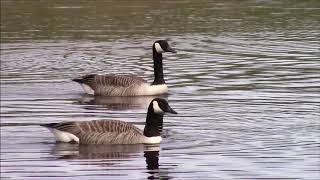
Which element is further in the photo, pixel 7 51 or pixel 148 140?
pixel 7 51

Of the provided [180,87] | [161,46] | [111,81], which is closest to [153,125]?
[111,81]

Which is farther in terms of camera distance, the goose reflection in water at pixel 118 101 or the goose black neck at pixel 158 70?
the goose black neck at pixel 158 70

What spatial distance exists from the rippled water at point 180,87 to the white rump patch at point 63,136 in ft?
0.39

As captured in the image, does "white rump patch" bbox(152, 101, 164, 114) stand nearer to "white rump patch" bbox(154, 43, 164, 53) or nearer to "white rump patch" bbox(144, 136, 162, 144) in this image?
"white rump patch" bbox(144, 136, 162, 144)

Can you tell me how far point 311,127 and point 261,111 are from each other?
6.39ft

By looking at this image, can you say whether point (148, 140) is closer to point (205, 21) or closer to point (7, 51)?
point (7, 51)

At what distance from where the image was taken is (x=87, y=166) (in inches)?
637

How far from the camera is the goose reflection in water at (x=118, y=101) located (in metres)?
22.5

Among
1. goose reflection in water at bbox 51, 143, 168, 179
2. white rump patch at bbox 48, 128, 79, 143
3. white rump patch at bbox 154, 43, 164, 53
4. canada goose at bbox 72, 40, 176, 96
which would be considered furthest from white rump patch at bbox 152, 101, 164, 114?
white rump patch at bbox 154, 43, 164, 53

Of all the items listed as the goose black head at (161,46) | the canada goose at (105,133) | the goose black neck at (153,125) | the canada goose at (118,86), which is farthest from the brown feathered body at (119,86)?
the canada goose at (105,133)

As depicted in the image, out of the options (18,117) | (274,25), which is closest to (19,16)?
(274,25)

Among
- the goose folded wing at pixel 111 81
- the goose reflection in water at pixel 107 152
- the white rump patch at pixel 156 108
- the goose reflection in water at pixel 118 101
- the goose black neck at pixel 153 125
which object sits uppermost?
the white rump patch at pixel 156 108

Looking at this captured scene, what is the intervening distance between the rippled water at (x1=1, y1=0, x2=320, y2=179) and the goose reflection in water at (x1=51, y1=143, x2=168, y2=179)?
2cm

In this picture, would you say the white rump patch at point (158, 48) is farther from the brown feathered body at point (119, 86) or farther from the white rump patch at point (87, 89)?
the white rump patch at point (87, 89)
